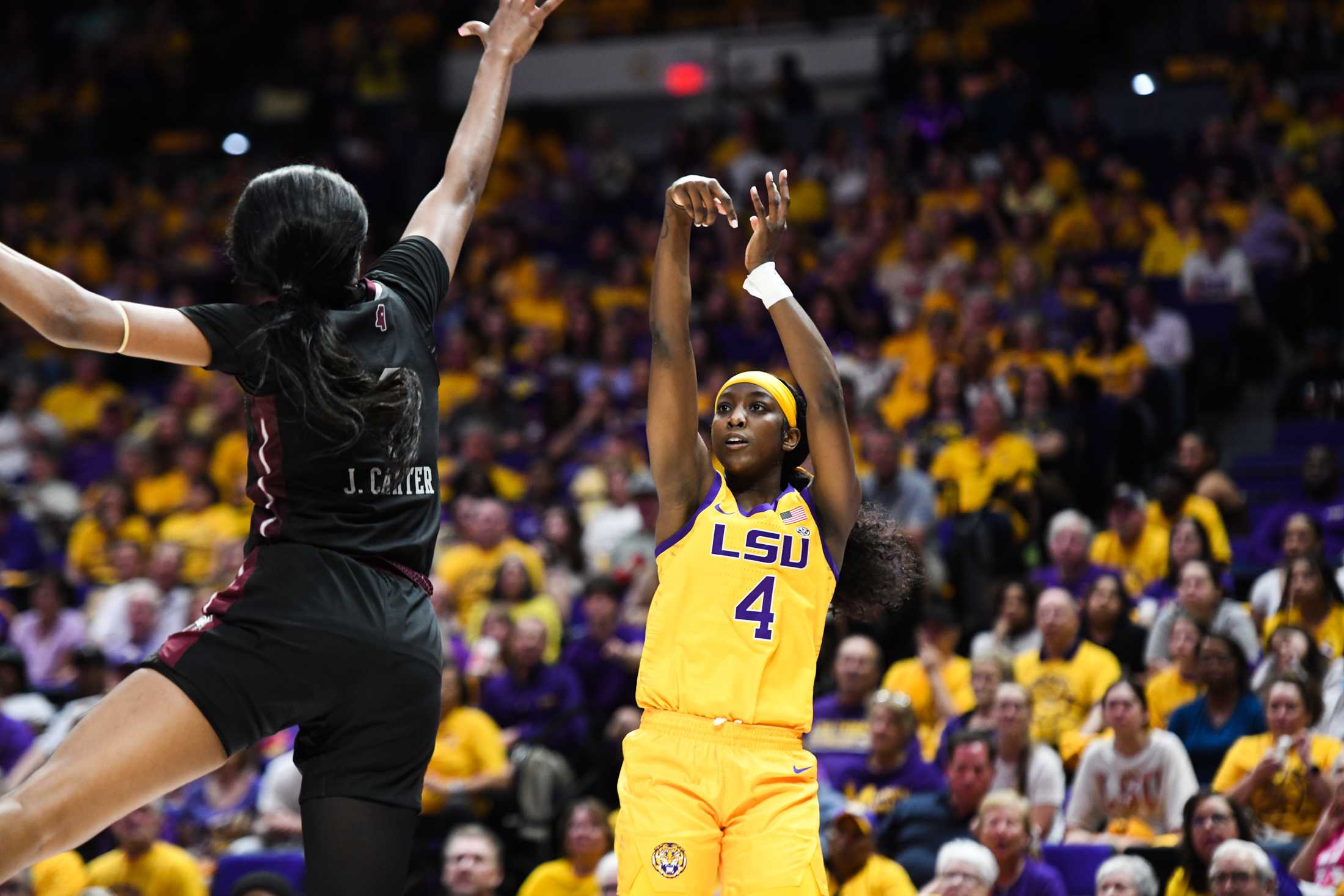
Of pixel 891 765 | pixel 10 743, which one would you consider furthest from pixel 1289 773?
pixel 10 743

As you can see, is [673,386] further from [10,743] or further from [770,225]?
[10,743]

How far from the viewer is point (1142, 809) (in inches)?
311

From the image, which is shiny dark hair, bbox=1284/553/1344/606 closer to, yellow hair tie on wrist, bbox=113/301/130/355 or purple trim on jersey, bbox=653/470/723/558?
purple trim on jersey, bbox=653/470/723/558

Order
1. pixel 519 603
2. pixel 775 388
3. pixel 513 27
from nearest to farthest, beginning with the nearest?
pixel 513 27 < pixel 775 388 < pixel 519 603

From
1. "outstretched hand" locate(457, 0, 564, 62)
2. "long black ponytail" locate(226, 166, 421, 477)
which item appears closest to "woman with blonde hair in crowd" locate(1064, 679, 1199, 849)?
"outstretched hand" locate(457, 0, 564, 62)

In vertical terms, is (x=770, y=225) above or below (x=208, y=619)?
above

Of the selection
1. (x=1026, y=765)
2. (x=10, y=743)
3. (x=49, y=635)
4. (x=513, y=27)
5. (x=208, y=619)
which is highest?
(x=513, y=27)

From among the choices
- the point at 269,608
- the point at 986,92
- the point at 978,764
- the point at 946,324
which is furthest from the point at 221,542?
the point at 269,608

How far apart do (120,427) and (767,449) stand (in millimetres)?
10991

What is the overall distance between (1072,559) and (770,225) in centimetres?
547

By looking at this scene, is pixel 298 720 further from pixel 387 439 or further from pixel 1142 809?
pixel 1142 809

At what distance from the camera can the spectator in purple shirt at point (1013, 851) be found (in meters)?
7.19

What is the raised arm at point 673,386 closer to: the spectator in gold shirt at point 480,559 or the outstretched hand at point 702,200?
the outstretched hand at point 702,200

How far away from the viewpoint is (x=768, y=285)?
4.79 m
